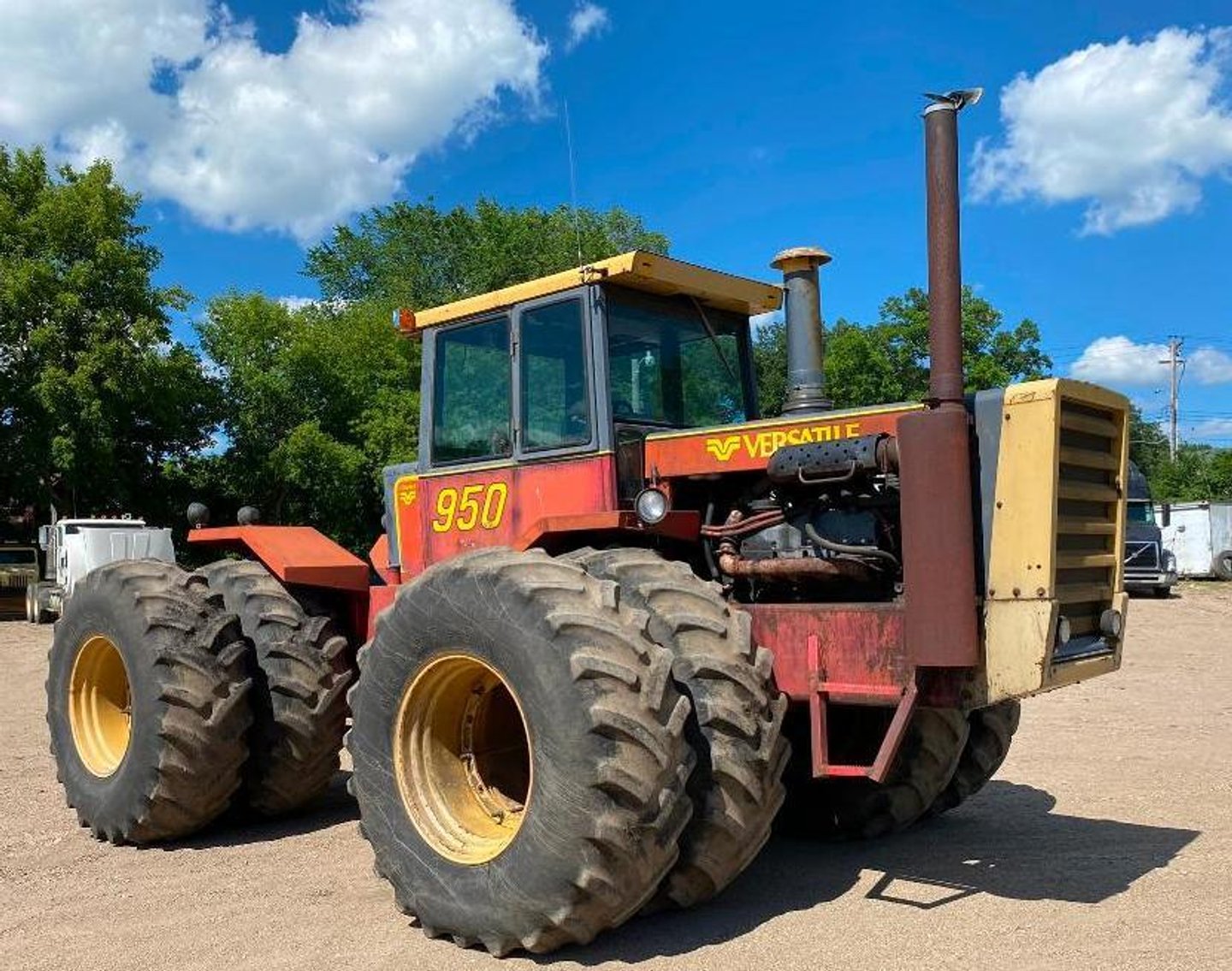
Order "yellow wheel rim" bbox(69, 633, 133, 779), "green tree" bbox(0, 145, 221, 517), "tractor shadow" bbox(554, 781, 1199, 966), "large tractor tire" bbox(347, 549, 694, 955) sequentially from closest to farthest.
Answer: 1. "large tractor tire" bbox(347, 549, 694, 955)
2. "tractor shadow" bbox(554, 781, 1199, 966)
3. "yellow wheel rim" bbox(69, 633, 133, 779)
4. "green tree" bbox(0, 145, 221, 517)

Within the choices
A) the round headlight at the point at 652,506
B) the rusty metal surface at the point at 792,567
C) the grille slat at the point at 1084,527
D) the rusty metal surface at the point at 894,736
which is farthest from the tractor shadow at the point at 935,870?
the round headlight at the point at 652,506

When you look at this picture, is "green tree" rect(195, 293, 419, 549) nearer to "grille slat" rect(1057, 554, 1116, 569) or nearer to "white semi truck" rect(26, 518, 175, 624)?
"white semi truck" rect(26, 518, 175, 624)

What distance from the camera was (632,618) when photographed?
4.44 m

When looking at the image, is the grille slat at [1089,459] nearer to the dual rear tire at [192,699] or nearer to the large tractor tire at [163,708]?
the dual rear tire at [192,699]

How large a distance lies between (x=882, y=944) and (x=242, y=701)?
141 inches

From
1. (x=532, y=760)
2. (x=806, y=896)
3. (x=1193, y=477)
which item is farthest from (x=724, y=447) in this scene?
(x=1193, y=477)

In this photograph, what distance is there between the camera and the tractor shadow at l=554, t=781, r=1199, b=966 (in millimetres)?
4668

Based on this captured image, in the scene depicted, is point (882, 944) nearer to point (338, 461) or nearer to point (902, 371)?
point (338, 461)

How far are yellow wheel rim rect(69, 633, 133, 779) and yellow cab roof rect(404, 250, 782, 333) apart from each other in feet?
9.12

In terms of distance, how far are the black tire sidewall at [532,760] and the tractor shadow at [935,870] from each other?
354 millimetres

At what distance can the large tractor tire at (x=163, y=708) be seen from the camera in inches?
244

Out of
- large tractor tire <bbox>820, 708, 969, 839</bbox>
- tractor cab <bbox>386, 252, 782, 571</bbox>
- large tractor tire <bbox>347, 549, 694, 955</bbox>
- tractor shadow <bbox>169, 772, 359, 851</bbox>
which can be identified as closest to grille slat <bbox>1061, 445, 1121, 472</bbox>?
large tractor tire <bbox>820, 708, 969, 839</bbox>

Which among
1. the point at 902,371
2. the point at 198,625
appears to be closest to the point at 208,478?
the point at 902,371

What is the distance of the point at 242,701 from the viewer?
20.7 ft
